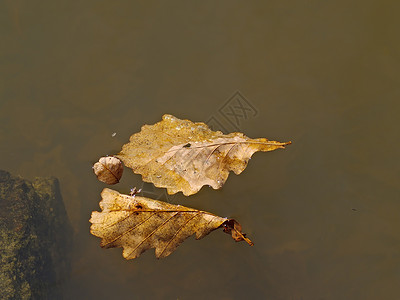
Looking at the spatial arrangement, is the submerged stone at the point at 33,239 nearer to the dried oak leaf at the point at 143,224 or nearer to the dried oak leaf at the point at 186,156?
the dried oak leaf at the point at 143,224

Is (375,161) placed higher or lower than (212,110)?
lower

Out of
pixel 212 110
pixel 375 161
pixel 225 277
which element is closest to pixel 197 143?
pixel 212 110

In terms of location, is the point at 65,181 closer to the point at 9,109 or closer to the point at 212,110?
the point at 9,109

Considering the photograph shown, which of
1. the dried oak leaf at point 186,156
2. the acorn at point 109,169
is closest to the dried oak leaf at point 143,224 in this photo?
the dried oak leaf at point 186,156

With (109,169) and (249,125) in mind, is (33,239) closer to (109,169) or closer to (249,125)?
(109,169)

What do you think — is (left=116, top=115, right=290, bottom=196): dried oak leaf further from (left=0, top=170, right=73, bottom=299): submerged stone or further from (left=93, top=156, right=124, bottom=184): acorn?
(left=0, top=170, right=73, bottom=299): submerged stone

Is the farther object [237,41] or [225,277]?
[237,41]
